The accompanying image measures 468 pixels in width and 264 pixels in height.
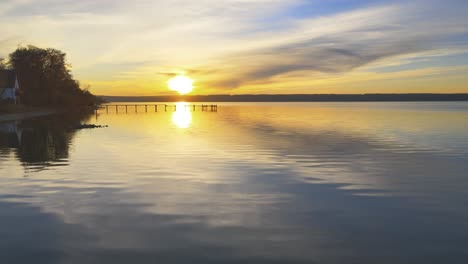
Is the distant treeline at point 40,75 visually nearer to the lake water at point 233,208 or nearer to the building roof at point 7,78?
the building roof at point 7,78

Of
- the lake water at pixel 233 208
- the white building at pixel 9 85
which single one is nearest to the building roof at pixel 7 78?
the white building at pixel 9 85

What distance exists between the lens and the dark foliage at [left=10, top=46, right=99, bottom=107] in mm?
95625

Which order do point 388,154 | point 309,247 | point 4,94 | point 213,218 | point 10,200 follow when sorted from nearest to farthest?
point 309,247
point 213,218
point 10,200
point 388,154
point 4,94

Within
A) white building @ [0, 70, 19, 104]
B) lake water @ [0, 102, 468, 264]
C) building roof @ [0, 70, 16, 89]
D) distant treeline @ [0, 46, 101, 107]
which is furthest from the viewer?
distant treeline @ [0, 46, 101, 107]

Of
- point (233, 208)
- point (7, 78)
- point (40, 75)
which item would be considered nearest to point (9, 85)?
point (7, 78)

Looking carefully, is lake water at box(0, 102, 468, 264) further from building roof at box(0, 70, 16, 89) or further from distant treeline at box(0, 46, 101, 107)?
distant treeline at box(0, 46, 101, 107)

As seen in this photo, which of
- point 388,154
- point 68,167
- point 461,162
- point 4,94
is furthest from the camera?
point 4,94

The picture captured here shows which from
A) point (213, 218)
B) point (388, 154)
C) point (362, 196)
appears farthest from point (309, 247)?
point (388, 154)

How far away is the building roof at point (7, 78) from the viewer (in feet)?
280

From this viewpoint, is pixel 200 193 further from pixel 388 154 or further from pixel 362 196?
pixel 388 154

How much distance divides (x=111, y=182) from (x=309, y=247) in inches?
414

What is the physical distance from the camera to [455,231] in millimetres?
11070

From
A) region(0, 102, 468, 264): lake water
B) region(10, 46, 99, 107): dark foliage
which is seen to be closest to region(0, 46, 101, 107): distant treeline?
region(10, 46, 99, 107): dark foliage

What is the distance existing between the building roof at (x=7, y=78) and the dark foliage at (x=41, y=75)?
228 inches
